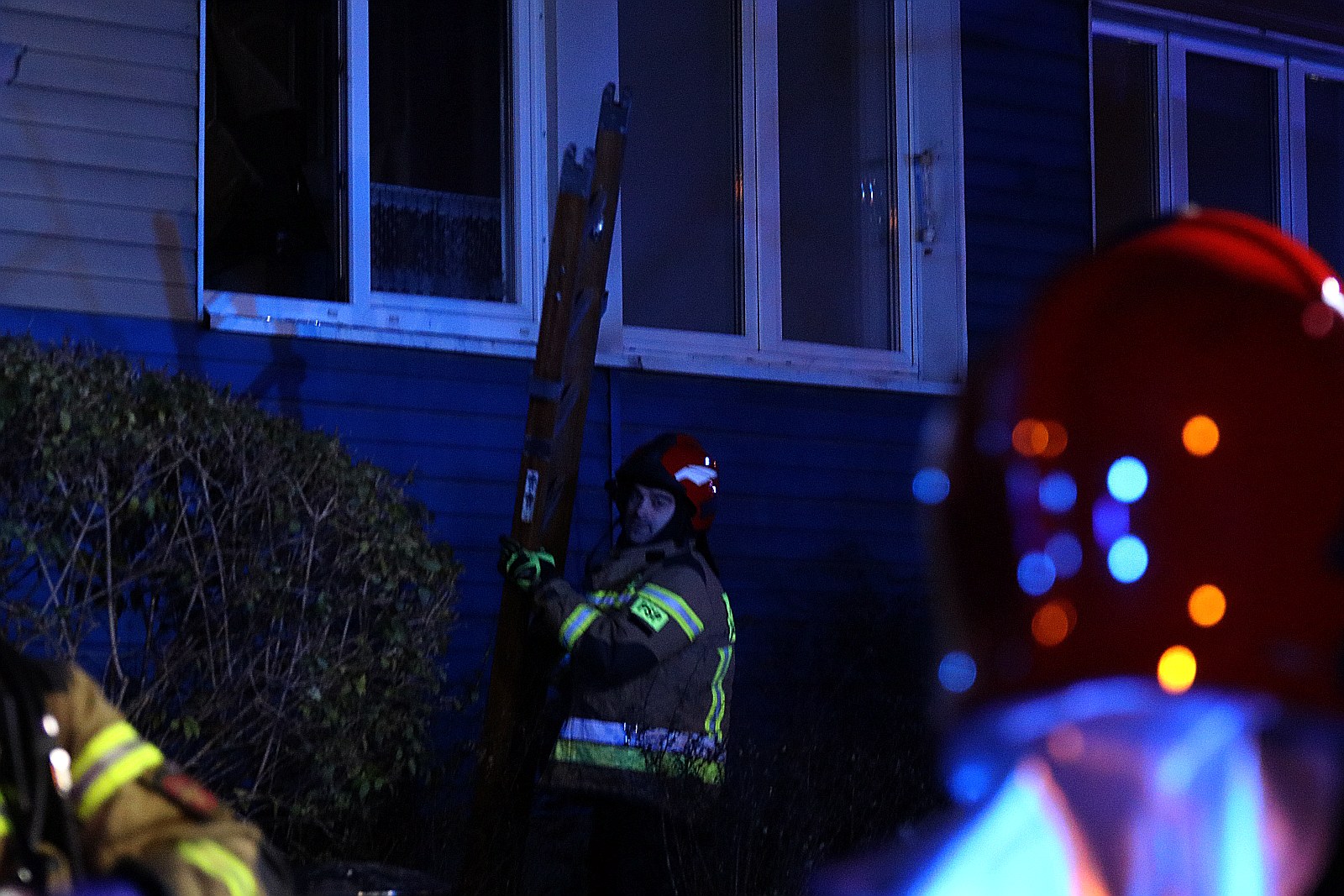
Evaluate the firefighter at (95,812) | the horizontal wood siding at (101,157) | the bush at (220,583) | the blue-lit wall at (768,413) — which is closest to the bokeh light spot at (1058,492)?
the firefighter at (95,812)

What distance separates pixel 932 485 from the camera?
1170mm

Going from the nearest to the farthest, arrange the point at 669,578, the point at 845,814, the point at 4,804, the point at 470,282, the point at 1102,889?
the point at 1102,889, the point at 4,804, the point at 669,578, the point at 845,814, the point at 470,282

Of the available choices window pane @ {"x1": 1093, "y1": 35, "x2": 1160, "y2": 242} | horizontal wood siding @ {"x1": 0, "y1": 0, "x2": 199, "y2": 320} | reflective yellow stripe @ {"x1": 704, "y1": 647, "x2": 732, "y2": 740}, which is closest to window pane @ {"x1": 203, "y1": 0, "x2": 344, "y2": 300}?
horizontal wood siding @ {"x1": 0, "y1": 0, "x2": 199, "y2": 320}

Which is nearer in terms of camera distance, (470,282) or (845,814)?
(845,814)

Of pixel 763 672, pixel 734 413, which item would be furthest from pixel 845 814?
pixel 734 413

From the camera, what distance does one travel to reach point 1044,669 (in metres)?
1.05

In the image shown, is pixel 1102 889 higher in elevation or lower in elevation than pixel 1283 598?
lower

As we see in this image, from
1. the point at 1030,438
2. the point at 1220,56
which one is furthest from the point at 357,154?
the point at 1030,438

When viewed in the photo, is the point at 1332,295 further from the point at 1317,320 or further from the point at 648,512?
the point at 648,512

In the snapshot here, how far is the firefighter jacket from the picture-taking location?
524 centimetres

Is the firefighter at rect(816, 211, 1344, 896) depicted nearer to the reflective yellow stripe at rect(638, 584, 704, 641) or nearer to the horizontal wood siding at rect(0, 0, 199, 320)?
the reflective yellow stripe at rect(638, 584, 704, 641)

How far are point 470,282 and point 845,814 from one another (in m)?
3.03

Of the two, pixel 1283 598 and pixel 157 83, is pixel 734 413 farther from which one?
pixel 1283 598

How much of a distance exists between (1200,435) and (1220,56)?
1006 centimetres
